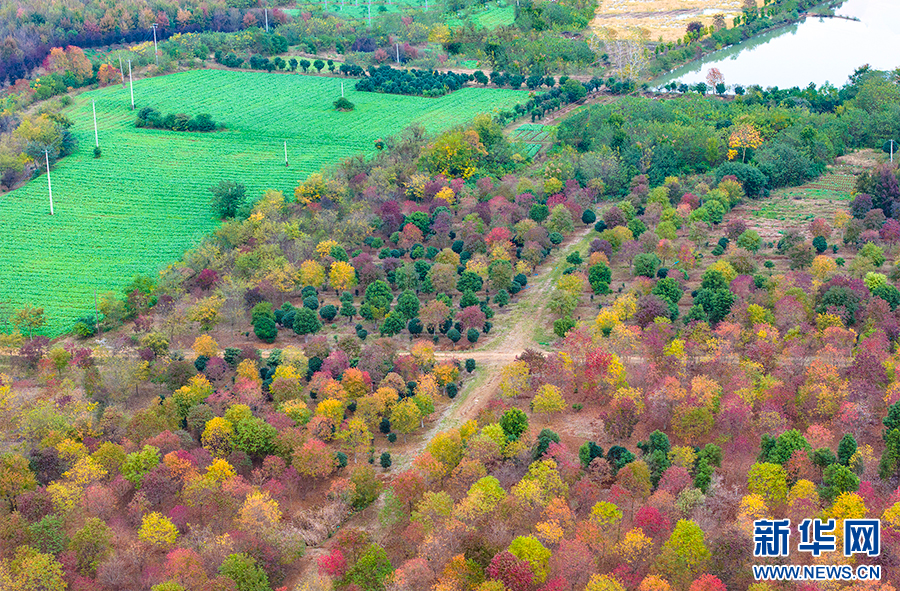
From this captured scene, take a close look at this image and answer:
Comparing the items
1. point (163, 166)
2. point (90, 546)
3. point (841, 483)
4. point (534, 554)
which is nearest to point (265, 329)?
point (90, 546)

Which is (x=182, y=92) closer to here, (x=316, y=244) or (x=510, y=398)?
(x=316, y=244)

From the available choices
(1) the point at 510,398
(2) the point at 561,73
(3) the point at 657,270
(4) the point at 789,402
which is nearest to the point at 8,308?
(1) the point at 510,398

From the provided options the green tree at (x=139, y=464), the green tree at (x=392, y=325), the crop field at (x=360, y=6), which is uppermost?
the crop field at (x=360, y=6)

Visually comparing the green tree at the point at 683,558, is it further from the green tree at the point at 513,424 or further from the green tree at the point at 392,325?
the green tree at the point at 392,325

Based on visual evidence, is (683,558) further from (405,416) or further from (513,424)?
(405,416)

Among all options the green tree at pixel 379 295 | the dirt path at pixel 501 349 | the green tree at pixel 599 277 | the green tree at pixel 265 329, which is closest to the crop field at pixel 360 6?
the dirt path at pixel 501 349

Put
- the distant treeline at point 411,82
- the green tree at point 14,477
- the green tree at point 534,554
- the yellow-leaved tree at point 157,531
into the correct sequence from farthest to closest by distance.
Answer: the distant treeline at point 411,82 → the green tree at point 14,477 → the yellow-leaved tree at point 157,531 → the green tree at point 534,554

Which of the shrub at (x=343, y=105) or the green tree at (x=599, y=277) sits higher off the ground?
the shrub at (x=343, y=105)
